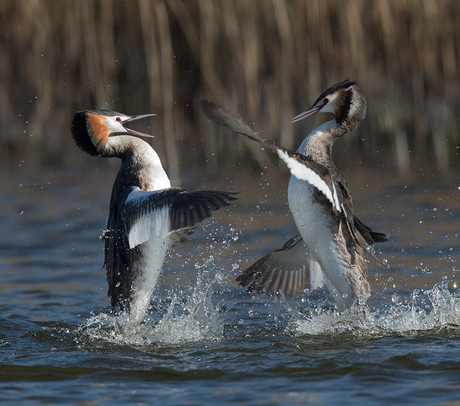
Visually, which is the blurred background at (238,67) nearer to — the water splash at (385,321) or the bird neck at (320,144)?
the bird neck at (320,144)

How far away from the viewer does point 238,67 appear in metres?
11.5

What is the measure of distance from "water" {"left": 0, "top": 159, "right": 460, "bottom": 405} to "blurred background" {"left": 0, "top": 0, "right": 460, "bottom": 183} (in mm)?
2362

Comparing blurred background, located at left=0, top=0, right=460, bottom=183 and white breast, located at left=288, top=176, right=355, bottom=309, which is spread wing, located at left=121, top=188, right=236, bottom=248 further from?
blurred background, located at left=0, top=0, right=460, bottom=183

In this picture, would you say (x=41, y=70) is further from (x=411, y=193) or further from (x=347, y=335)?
(x=347, y=335)

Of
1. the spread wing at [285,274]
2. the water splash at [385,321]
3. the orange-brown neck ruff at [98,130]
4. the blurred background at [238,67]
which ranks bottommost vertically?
the water splash at [385,321]

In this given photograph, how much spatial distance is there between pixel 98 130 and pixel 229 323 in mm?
1809

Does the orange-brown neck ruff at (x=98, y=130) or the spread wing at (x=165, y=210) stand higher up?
the orange-brown neck ruff at (x=98, y=130)

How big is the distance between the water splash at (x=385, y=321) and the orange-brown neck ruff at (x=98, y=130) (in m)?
2.00

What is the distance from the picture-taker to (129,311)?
5531 millimetres

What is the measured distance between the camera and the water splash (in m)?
5.11

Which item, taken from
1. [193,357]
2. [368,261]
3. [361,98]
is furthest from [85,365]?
[368,261]

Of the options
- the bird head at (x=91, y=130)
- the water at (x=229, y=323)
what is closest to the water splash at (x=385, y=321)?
the water at (x=229, y=323)

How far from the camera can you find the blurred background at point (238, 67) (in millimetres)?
11219

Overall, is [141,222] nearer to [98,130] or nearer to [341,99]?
[98,130]
